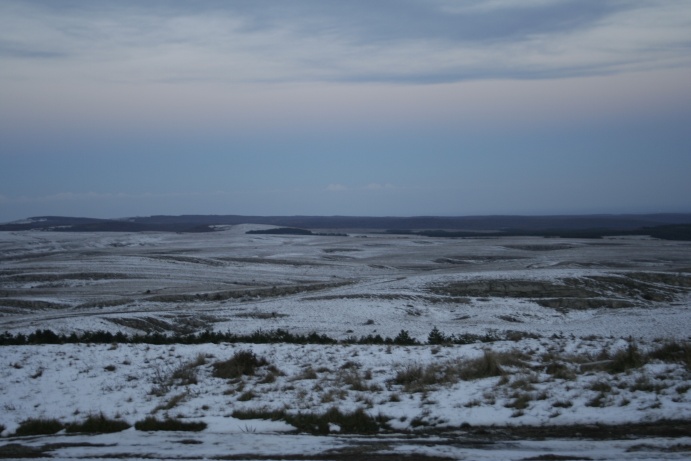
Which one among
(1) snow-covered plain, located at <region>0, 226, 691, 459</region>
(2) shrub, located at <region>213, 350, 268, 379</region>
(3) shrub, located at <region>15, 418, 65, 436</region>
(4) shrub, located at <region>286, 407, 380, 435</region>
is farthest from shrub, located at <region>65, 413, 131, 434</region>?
(2) shrub, located at <region>213, 350, 268, 379</region>

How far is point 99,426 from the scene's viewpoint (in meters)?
9.52

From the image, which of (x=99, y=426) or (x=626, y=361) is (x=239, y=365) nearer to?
(x=99, y=426)

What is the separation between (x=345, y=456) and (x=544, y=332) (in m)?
19.2

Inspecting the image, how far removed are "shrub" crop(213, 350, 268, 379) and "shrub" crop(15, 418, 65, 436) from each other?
336 cm

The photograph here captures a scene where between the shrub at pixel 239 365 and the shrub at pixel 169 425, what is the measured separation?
9.48ft

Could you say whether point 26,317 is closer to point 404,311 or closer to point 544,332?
point 404,311

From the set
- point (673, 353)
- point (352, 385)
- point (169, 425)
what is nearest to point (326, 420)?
point (352, 385)

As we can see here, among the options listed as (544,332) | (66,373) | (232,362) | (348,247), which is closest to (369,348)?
(232,362)

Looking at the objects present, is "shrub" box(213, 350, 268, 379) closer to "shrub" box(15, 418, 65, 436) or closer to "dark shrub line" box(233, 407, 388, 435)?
"dark shrub line" box(233, 407, 388, 435)

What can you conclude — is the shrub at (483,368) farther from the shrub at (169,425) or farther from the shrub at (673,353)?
the shrub at (169,425)

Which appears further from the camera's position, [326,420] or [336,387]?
[336,387]

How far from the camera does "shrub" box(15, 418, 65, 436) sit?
9555 millimetres

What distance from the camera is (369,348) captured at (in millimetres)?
14898

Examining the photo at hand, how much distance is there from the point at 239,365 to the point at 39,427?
406 centimetres
